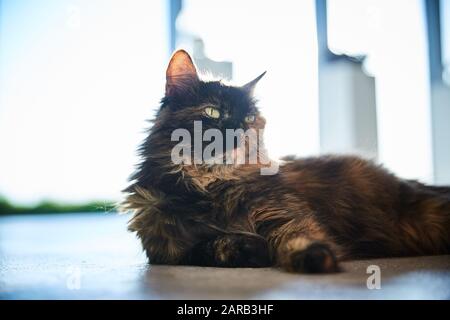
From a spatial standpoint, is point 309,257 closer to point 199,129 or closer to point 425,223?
point 199,129

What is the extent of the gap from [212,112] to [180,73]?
22cm

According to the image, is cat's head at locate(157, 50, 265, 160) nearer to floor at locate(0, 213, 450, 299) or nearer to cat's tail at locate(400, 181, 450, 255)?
floor at locate(0, 213, 450, 299)

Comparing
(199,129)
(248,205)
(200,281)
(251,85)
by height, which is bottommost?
(200,281)

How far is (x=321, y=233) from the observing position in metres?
1.44

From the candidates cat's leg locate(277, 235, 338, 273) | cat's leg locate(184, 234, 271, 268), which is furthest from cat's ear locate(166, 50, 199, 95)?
cat's leg locate(277, 235, 338, 273)

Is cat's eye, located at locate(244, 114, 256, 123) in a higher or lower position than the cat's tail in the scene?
higher

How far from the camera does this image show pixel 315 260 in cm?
124

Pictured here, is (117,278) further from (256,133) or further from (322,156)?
(322,156)

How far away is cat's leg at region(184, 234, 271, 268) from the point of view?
1.41 meters

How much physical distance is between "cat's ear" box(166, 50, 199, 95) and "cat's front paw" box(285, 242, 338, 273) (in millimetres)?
813

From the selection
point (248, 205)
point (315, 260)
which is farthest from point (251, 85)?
point (315, 260)
